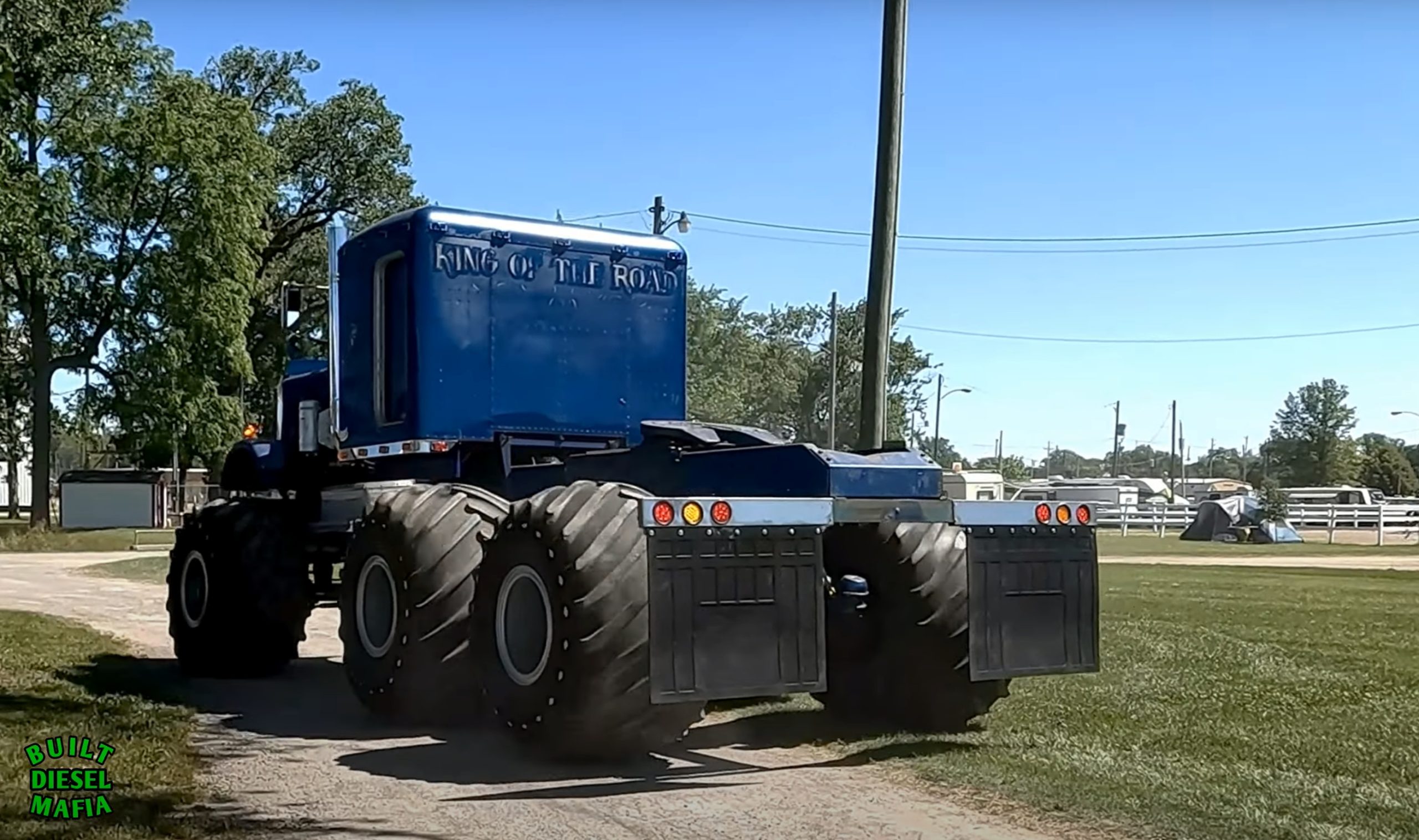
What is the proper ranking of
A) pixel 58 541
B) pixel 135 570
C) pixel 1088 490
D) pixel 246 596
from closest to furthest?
pixel 246 596, pixel 135 570, pixel 58 541, pixel 1088 490

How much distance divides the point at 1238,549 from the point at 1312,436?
96222 millimetres

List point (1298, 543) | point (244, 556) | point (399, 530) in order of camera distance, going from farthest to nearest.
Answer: point (1298, 543) → point (244, 556) → point (399, 530)

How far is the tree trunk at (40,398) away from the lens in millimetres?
44688

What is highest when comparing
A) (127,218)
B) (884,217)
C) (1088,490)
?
(127,218)

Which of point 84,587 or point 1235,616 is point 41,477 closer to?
point 84,587

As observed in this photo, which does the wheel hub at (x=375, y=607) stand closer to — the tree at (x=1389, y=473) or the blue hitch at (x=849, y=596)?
the blue hitch at (x=849, y=596)

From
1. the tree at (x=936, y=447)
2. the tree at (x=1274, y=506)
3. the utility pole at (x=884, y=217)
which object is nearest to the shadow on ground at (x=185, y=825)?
the utility pole at (x=884, y=217)

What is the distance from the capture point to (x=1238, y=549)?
41.8 m

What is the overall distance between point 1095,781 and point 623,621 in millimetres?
2633

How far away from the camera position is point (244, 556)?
12539 mm

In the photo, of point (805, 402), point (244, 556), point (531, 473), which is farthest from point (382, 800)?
point (805, 402)

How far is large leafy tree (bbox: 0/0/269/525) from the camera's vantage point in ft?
143

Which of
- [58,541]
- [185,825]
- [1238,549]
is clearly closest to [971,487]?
[1238,549]

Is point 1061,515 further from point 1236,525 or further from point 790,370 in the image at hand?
point 790,370
